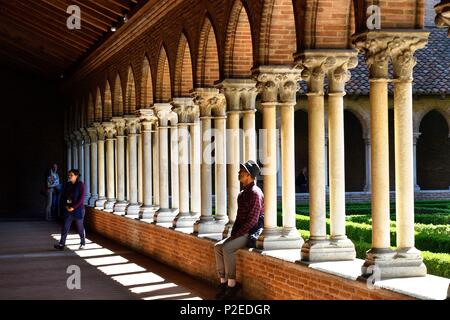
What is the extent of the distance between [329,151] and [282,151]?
3.90ft

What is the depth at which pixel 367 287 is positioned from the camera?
7.19 metres

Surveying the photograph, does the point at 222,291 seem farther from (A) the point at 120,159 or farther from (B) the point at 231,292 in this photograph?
(A) the point at 120,159

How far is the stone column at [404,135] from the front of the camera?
7455mm

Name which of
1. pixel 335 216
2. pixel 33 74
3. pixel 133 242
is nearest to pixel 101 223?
pixel 133 242

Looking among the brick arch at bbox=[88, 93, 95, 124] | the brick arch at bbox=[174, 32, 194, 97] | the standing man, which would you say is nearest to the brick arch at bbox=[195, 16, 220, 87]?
the brick arch at bbox=[174, 32, 194, 97]

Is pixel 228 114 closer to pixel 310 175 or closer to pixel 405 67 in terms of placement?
pixel 310 175

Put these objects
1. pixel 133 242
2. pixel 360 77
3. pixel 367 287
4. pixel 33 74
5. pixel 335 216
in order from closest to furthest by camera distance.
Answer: pixel 367 287, pixel 335 216, pixel 133 242, pixel 360 77, pixel 33 74

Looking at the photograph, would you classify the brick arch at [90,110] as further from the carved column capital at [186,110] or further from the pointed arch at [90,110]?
the carved column capital at [186,110]

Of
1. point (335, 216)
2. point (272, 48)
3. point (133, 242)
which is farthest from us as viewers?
point (133, 242)

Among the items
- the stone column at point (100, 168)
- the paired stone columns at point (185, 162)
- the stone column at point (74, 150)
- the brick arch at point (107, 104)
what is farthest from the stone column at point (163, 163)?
the stone column at point (74, 150)

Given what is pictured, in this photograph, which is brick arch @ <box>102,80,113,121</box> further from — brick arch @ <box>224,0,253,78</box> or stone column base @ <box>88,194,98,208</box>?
brick arch @ <box>224,0,253,78</box>

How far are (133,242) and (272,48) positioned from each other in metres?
7.58

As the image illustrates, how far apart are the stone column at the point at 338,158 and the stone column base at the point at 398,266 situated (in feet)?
A: 4.39

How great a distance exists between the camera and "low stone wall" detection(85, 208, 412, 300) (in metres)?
7.79
